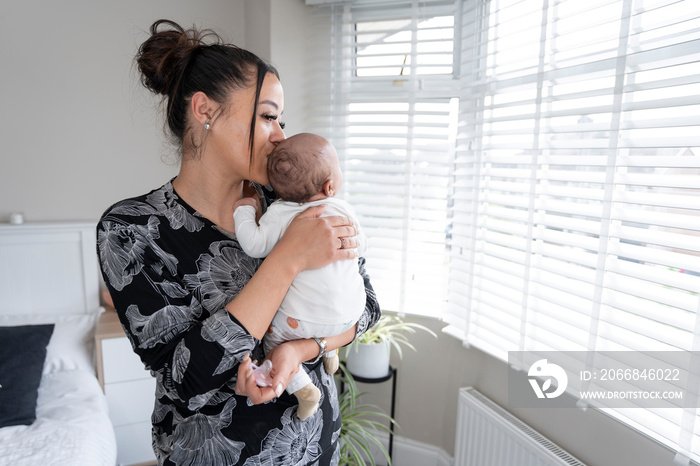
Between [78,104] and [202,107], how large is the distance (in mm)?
1968

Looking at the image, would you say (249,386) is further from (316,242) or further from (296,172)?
(296,172)

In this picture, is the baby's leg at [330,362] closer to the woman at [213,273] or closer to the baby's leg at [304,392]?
the woman at [213,273]

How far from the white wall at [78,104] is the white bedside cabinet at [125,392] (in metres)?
0.80

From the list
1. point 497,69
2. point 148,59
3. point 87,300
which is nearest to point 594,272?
point 497,69

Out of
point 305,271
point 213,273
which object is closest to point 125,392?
point 213,273

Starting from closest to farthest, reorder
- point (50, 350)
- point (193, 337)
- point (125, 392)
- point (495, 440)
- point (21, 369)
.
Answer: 1. point (193, 337)
2. point (495, 440)
3. point (21, 369)
4. point (50, 350)
5. point (125, 392)

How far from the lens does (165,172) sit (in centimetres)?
273

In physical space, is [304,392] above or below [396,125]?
below

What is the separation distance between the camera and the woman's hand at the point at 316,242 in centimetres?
92

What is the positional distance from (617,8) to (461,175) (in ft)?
2.93

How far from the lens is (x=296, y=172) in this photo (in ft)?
3.34

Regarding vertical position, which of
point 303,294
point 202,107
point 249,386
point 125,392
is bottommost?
point 125,392

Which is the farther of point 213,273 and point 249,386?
point 213,273

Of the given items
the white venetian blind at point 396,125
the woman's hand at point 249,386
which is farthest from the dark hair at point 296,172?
the white venetian blind at point 396,125
